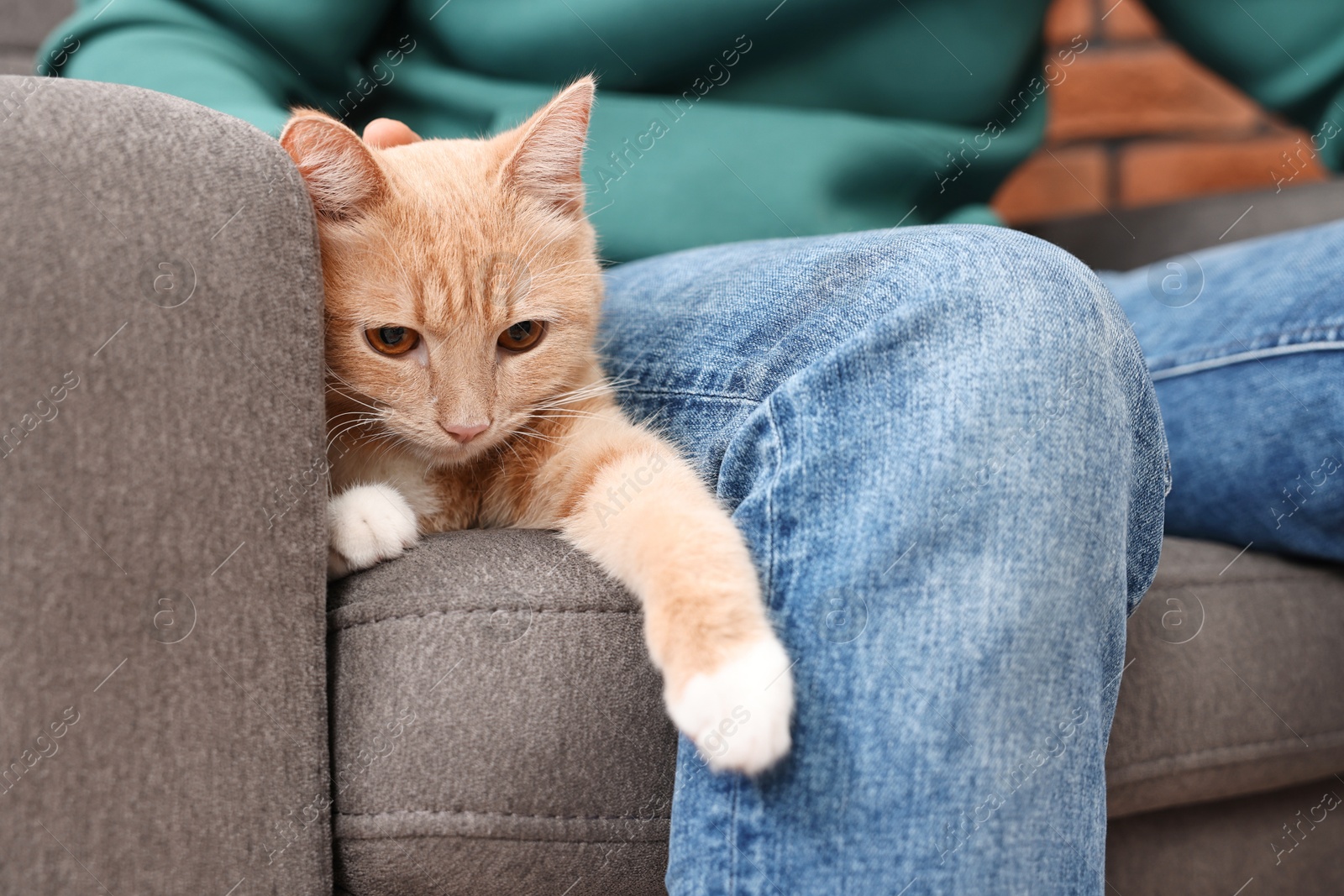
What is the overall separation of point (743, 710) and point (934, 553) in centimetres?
17

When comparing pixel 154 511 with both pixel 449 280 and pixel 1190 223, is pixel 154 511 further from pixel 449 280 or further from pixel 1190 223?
pixel 1190 223

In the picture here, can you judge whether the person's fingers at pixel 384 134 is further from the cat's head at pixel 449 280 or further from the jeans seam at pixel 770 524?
the jeans seam at pixel 770 524

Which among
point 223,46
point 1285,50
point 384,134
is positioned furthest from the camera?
point 1285,50

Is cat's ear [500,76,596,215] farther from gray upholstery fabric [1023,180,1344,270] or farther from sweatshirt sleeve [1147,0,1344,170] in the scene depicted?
sweatshirt sleeve [1147,0,1344,170]

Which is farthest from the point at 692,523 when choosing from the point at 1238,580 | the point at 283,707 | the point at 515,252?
the point at 1238,580

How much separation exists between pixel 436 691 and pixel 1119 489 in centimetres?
56

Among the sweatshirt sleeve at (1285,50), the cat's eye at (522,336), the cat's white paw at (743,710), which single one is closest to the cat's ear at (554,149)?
the cat's eye at (522,336)

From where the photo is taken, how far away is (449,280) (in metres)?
0.93

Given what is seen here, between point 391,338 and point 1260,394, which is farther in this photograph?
point 1260,394

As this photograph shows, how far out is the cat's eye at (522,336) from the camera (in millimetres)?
1002

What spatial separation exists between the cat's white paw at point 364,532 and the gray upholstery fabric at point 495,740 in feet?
Answer: 0.14

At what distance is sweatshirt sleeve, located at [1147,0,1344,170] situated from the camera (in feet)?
5.00

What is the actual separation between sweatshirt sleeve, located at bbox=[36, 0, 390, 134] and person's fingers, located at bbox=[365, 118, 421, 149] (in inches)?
5.1

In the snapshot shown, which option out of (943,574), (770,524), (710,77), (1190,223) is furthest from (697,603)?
(1190,223)
